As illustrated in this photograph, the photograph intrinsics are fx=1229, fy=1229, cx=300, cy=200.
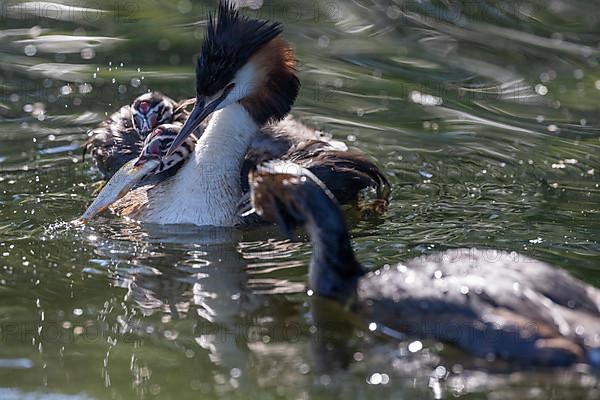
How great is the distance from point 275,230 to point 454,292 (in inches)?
Result: 92.1

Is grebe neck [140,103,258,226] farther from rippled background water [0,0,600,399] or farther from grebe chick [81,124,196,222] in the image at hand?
rippled background water [0,0,600,399]

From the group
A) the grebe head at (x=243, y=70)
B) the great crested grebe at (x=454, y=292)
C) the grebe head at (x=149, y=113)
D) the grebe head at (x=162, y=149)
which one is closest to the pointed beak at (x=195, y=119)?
the grebe head at (x=243, y=70)

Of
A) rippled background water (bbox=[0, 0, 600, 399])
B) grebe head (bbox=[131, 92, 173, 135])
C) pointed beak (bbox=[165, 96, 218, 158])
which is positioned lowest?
rippled background water (bbox=[0, 0, 600, 399])

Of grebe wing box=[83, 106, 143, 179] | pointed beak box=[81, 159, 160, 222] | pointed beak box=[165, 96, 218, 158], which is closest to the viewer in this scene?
pointed beak box=[81, 159, 160, 222]

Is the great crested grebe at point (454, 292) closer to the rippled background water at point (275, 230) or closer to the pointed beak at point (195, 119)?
the rippled background water at point (275, 230)

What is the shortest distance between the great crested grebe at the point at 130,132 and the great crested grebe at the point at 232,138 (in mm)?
445

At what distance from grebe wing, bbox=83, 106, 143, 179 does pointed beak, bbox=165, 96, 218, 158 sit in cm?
78

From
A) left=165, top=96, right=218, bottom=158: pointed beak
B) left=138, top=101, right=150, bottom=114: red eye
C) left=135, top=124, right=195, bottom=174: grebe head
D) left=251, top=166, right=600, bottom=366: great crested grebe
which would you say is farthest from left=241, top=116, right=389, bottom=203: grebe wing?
left=251, top=166, right=600, bottom=366: great crested grebe

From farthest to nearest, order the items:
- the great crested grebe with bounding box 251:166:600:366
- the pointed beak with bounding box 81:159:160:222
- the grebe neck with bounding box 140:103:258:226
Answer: the grebe neck with bounding box 140:103:258:226
the pointed beak with bounding box 81:159:160:222
the great crested grebe with bounding box 251:166:600:366

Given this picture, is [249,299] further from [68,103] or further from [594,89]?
[594,89]

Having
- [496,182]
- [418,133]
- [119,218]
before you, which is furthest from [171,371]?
[418,133]

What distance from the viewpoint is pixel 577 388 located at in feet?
20.1

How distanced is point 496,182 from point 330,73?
319cm

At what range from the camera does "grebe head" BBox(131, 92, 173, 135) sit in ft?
32.1
